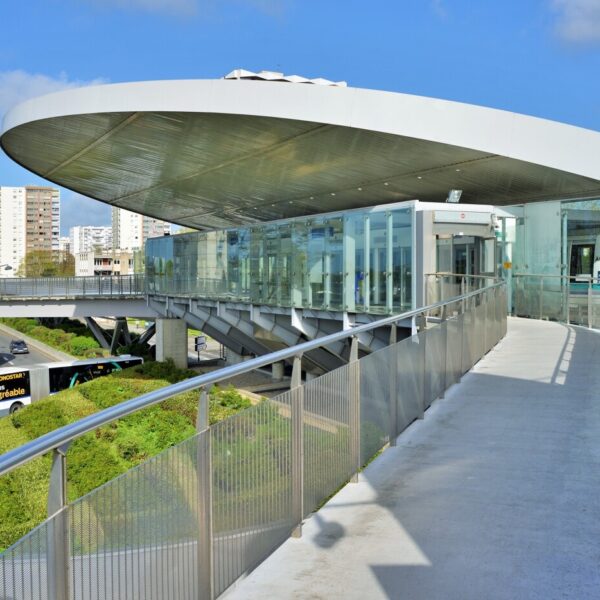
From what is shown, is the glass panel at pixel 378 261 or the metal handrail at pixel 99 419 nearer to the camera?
the metal handrail at pixel 99 419

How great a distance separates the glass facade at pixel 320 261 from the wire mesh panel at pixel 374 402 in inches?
471

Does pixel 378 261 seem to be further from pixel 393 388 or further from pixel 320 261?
pixel 393 388

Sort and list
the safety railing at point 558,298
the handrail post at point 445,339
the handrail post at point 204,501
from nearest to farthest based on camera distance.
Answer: the handrail post at point 204,501 → the handrail post at point 445,339 → the safety railing at point 558,298

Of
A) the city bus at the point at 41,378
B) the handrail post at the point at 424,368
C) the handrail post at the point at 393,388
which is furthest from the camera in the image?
the city bus at the point at 41,378

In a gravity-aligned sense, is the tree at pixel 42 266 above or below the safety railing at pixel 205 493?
above

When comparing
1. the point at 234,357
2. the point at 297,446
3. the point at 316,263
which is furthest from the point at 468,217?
the point at 234,357

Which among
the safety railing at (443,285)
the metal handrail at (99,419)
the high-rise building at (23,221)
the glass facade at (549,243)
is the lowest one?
the metal handrail at (99,419)

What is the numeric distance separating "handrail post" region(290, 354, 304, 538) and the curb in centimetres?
5028

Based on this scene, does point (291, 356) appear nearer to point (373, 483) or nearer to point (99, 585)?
point (373, 483)

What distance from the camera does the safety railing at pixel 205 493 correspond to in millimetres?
2248

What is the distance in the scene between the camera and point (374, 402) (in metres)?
5.50

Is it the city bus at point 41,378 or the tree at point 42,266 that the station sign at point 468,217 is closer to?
the city bus at point 41,378

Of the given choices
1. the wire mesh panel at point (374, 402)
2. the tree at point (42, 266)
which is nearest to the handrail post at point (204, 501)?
the wire mesh panel at point (374, 402)

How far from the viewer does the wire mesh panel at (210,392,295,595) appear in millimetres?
3281
